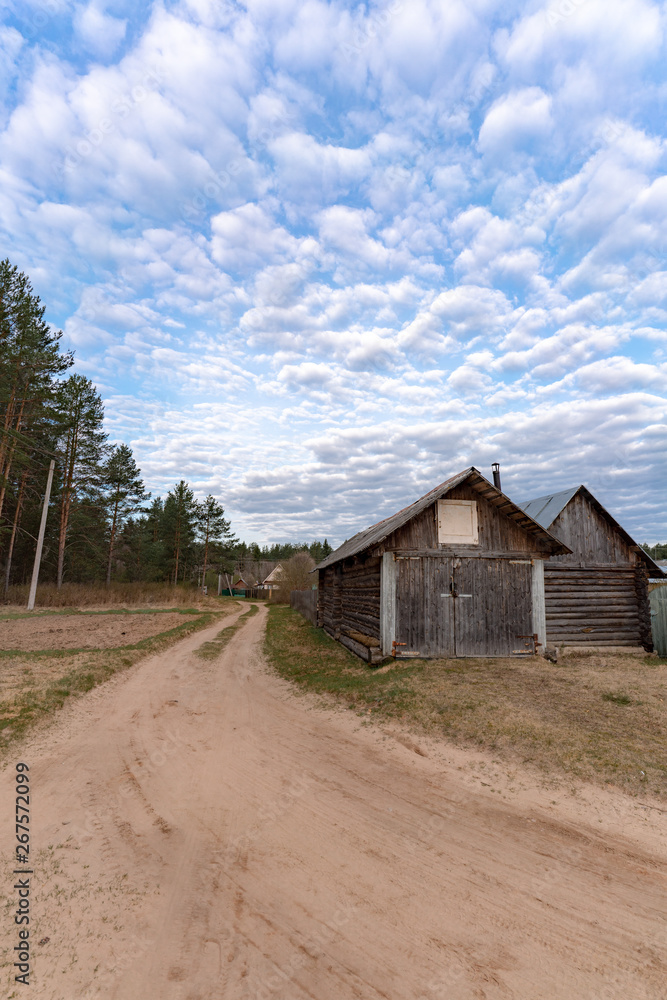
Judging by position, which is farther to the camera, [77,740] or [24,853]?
[77,740]

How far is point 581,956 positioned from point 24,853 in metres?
4.94

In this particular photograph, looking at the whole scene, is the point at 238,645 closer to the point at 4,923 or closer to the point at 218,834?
the point at 218,834

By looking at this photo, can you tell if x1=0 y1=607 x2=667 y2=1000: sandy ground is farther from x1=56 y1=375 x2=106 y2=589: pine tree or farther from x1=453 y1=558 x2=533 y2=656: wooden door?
x1=56 y1=375 x2=106 y2=589: pine tree

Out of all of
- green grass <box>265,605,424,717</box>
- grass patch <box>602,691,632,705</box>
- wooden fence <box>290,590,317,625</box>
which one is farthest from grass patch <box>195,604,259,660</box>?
grass patch <box>602,691,632,705</box>

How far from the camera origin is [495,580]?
14.0 meters

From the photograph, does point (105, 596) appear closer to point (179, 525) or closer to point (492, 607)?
point (179, 525)

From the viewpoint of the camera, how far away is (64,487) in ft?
109

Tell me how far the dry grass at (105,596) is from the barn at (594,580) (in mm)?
30485

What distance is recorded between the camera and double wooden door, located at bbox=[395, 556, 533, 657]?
1328 centimetres

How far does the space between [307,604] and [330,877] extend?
27809 mm

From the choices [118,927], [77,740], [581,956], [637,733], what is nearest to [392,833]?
[581,956]

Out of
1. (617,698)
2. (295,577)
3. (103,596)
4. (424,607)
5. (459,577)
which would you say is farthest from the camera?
(295,577)

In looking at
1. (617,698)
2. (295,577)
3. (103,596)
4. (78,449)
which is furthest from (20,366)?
(295,577)

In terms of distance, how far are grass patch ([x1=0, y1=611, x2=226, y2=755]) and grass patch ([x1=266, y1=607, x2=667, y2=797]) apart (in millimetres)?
4940
